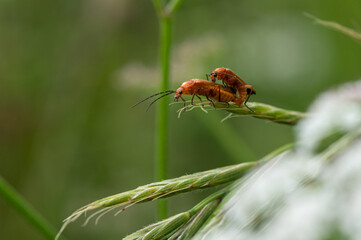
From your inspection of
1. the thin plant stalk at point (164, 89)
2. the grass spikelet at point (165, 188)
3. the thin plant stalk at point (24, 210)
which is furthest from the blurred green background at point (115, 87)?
the grass spikelet at point (165, 188)

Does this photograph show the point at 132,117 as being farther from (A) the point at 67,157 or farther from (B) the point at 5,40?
(B) the point at 5,40

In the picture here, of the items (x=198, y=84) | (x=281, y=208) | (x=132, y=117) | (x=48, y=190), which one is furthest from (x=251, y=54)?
(x=281, y=208)

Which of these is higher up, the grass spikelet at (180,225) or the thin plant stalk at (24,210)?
the grass spikelet at (180,225)

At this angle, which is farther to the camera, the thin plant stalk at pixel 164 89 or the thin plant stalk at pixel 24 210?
the thin plant stalk at pixel 164 89

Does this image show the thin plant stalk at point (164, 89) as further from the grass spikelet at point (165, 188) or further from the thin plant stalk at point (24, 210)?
the grass spikelet at point (165, 188)

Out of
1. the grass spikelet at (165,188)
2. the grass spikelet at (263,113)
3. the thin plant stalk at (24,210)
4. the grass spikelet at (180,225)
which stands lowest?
the thin plant stalk at (24,210)

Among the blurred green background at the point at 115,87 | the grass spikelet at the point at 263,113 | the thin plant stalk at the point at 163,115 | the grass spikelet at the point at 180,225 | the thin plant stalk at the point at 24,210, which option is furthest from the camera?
the blurred green background at the point at 115,87

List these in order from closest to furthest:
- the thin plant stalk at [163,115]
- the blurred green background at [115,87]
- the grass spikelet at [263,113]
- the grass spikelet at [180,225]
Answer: the grass spikelet at [180,225], the grass spikelet at [263,113], the thin plant stalk at [163,115], the blurred green background at [115,87]

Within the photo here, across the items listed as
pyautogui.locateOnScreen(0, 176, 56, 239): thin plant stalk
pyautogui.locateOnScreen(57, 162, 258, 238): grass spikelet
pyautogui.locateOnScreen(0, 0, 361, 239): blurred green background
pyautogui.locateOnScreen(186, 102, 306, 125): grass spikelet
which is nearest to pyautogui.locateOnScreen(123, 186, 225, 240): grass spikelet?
pyautogui.locateOnScreen(57, 162, 258, 238): grass spikelet
